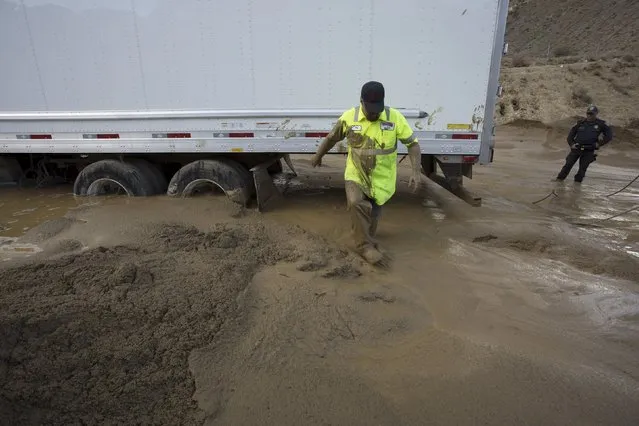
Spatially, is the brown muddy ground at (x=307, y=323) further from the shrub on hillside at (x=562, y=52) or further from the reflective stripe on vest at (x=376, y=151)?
the shrub on hillside at (x=562, y=52)

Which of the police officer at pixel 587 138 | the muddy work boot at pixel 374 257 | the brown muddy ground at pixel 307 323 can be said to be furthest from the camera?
the police officer at pixel 587 138

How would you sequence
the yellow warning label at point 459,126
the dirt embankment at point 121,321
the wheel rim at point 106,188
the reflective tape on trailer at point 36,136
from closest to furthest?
the dirt embankment at point 121,321
the yellow warning label at point 459,126
the reflective tape on trailer at point 36,136
the wheel rim at point 106,188

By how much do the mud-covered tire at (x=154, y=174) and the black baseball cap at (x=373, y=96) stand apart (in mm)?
3671

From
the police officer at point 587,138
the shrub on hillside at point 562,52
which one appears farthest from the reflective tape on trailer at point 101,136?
the shrub on hillside at point 562,52

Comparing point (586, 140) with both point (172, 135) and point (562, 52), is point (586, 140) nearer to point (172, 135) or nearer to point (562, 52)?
point (172, 135)

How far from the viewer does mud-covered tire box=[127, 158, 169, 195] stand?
6043 millimetres

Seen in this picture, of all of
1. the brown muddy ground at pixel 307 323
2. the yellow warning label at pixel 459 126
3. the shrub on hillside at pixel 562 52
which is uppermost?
the shrub on hillside at pixel 562 52

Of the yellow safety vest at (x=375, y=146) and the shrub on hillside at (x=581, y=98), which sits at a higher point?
the shrub on hillside at (x=581, y=98)

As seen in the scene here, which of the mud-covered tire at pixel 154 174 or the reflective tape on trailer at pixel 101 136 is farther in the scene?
the mud-covered tire at pixel 154 174

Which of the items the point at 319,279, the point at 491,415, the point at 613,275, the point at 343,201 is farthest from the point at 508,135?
the point at 491,415

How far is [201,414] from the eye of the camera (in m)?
2.26

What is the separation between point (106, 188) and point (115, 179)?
37cm

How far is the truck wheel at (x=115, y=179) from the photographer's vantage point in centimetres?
592

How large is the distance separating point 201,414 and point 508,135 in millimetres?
15055
